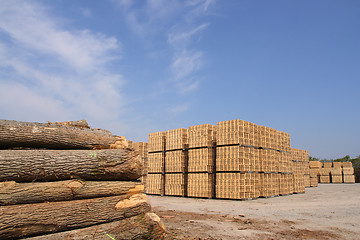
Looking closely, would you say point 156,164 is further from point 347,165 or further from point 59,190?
point 347,165

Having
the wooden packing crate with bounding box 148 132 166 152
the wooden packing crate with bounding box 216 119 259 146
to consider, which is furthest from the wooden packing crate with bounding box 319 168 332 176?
the wooden packing crate with bounding box 148 132 166 152

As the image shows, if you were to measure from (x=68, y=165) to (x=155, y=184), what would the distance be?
35.4 ft

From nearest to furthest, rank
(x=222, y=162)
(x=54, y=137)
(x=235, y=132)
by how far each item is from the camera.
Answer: (x=54, y=137)
(x=235, y=132)
(x=222, y=162)

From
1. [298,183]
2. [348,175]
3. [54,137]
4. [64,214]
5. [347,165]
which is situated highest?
[54,137]

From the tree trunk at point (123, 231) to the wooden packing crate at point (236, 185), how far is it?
7.23 meters

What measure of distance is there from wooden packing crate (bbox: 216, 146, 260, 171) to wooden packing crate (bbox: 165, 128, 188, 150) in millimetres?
2319

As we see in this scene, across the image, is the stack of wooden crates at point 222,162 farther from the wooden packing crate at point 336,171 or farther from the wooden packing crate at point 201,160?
the wooden packing crate at point 336,171

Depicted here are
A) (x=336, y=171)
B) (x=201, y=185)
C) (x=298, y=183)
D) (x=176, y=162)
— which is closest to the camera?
(x=201, y=185)

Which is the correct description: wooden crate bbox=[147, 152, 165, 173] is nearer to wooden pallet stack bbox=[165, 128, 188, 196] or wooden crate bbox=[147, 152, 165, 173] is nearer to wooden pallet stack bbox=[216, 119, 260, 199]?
wooden pallet stack bbox=[165, 128, 188, 196]

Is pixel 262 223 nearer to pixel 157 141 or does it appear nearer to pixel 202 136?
pixel 202 136

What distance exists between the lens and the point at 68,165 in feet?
17.4

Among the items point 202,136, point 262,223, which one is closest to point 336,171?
point 202,136

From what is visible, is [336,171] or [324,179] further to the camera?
[324,179]

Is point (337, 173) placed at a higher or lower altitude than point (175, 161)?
lower
